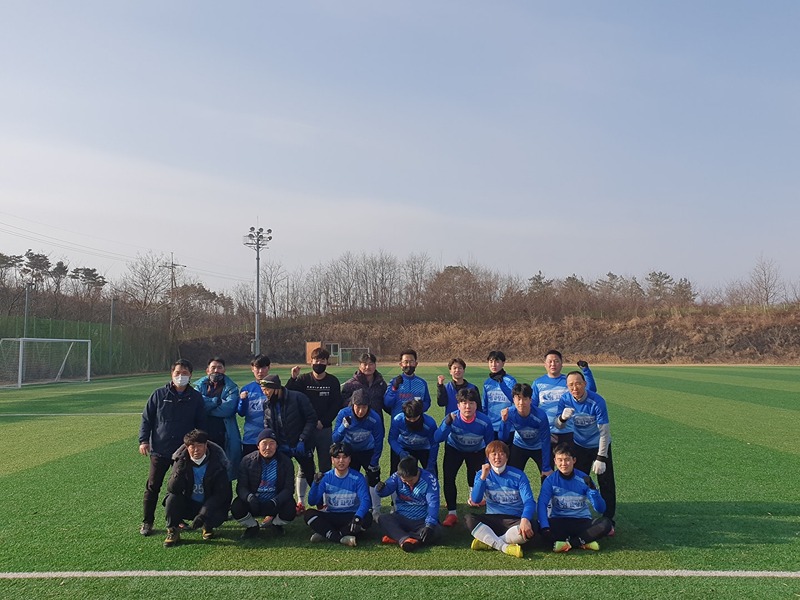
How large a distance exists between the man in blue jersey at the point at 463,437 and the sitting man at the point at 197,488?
2074 millimetres

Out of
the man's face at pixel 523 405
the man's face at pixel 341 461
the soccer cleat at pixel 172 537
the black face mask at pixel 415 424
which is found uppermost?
the man's face at pixel 523 405

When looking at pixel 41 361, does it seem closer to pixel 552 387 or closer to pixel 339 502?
pixel 339 502

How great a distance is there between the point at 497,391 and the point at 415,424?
112cm

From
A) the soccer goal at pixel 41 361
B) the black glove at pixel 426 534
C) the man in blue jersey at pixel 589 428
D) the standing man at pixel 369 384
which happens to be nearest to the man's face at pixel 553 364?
the man in blue jersey at pixel 589 428

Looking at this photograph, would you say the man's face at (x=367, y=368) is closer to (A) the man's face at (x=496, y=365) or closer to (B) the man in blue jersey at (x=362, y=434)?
(B) the man in blue jersey at (x=362, y=434)

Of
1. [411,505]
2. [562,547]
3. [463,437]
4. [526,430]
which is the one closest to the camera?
[562,547]

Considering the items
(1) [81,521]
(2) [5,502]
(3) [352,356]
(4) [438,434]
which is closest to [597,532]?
(4) [438,434]

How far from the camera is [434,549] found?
195 inches

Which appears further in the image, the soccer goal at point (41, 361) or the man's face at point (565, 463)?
the soccer goal at point (41, 361)

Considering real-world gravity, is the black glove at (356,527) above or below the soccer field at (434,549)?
above

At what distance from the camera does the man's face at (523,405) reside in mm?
5621

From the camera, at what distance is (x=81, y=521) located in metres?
5.82

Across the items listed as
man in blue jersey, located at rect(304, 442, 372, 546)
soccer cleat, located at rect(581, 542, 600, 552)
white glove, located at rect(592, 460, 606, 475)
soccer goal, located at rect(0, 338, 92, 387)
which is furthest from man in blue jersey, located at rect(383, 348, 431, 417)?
soccer goal, located at rect(0, 338, 92, 387)

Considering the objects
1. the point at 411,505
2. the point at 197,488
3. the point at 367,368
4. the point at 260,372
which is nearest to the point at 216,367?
the point at 260,372
